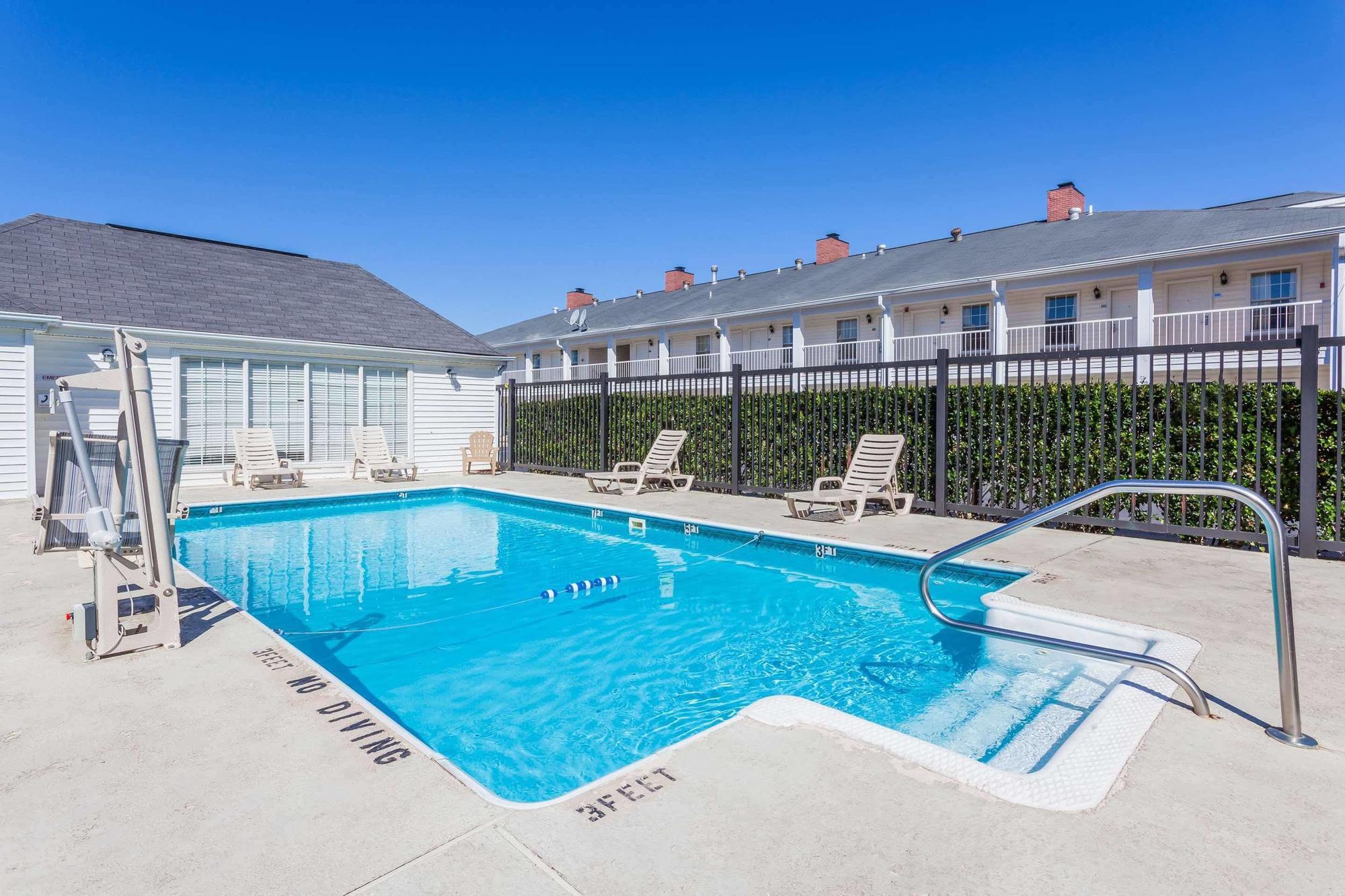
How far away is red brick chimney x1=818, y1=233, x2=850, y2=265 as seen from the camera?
27156 millimetres

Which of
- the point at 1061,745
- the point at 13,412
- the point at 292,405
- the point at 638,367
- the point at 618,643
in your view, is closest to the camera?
the point at 1061,745

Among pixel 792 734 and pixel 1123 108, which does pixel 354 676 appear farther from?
pixel 1123 108

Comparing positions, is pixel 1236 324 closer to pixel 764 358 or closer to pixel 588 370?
pixel 764 358

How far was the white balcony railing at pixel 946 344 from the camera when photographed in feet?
62.0

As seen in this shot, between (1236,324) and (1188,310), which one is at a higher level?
(1188,310)

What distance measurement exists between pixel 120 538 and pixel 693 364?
22658 mm

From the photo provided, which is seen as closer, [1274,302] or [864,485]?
[864,485]

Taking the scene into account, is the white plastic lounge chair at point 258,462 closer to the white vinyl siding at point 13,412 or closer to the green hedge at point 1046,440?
the white vinyl siding at point 13,412

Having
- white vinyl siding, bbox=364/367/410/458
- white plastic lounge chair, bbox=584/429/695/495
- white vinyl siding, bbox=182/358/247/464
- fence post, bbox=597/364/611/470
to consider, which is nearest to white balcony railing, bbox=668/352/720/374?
fence post, bbox=597/364/611/470

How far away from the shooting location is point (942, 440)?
27.8 ft

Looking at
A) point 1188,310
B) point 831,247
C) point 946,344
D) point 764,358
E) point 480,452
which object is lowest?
point 480,452

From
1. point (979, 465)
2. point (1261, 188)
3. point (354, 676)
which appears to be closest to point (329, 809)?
point (354, 676)

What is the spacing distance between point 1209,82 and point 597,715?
18.3 meters

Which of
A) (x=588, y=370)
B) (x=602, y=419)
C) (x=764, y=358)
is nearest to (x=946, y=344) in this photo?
(x=764, y=358)
